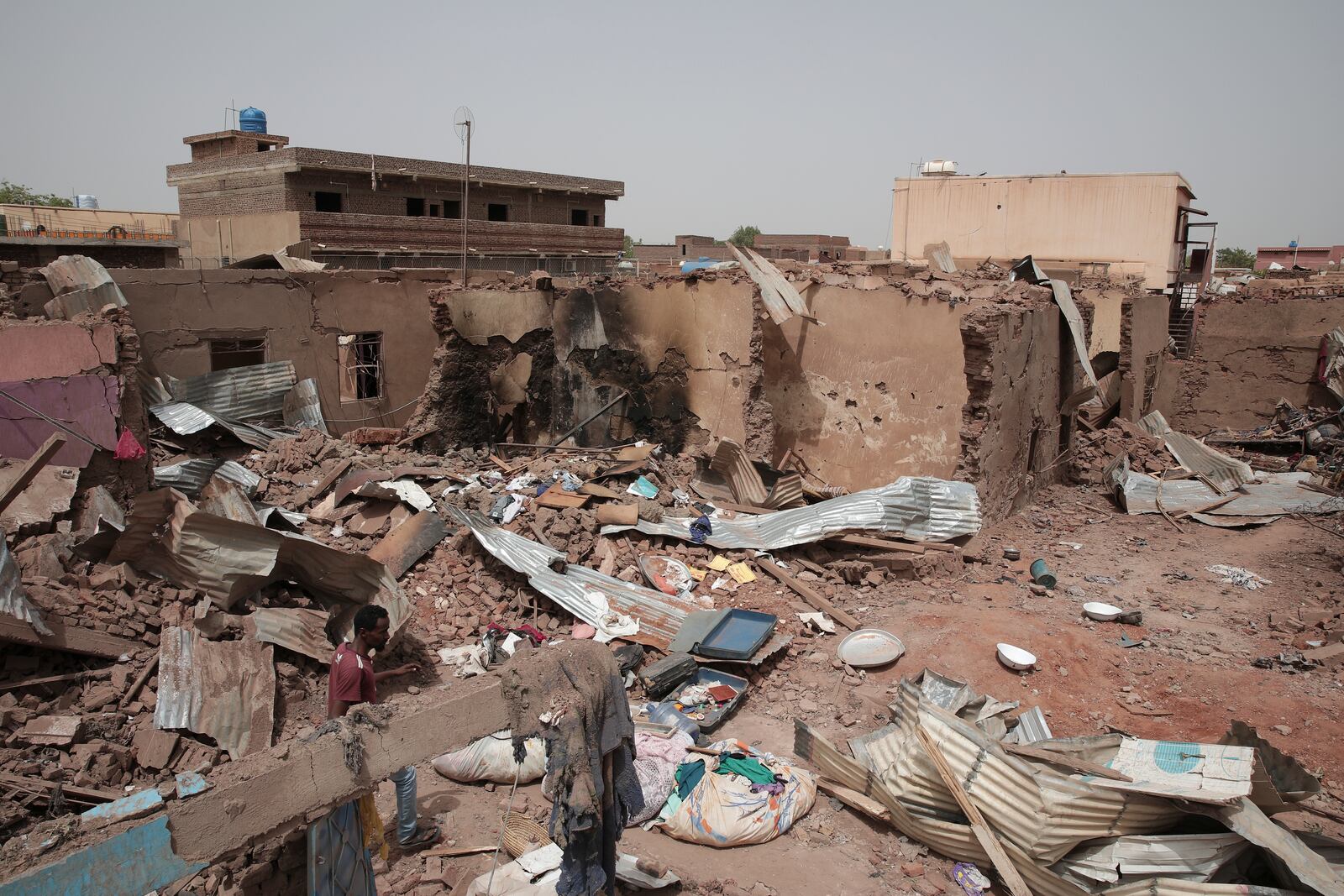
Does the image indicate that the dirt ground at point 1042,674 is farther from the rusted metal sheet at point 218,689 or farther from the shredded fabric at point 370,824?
the rusted metal sheet at point 218,689

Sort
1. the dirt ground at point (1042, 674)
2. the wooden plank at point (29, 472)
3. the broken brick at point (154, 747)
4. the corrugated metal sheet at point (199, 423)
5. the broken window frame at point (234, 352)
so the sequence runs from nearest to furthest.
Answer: the dirt ground at point (1042, 674) < the broken brick at point (154, 747) < the wooden plank at point (29, 472) < the corrugated metal sheet at point (199, 423) < the broken window frame at point (234, 352)

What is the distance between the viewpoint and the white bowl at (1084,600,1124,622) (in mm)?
7555

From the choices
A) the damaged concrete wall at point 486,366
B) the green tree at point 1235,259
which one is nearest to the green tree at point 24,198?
the damaged concrete wall at point 486,366

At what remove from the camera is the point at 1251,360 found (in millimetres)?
16547

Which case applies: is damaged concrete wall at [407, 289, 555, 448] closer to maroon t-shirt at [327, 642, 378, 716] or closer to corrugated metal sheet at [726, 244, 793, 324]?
corrugated metal sheet at [726, 244, 793, 324]

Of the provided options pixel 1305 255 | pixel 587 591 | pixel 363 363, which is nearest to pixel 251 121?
pixel 363 363

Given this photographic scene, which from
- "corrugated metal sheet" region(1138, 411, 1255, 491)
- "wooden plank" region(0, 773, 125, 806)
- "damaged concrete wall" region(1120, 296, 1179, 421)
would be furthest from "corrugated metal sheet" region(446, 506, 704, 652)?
"damaged concrete wall" region(1120, 296, 1179, 421)

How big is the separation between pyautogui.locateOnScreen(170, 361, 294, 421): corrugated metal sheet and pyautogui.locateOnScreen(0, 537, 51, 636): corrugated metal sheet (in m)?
5.94

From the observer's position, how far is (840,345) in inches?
411

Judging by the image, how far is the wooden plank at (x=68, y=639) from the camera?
5168 mm

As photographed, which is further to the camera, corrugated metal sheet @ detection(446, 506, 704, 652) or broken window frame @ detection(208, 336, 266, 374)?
broken window frame @ detection(208, 336, 266, 374)

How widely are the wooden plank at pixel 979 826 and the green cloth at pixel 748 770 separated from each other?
0.98 metres

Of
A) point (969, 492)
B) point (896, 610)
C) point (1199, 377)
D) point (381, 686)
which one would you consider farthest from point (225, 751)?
point (1199, 377)

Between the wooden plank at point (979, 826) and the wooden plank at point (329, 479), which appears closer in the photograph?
the wooden plank at point (979, 826)
